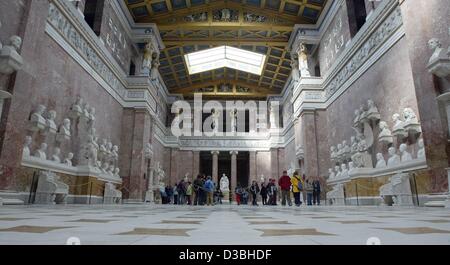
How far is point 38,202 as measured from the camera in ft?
27.0

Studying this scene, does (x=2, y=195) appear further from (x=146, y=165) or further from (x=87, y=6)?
(x=146, y=165)

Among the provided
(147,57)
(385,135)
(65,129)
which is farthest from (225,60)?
(385,135)

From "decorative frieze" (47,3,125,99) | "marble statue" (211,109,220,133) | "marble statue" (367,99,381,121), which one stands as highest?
"marble statue" (211,109,220,133)

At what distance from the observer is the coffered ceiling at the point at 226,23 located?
17.4 meters

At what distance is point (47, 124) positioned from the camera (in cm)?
920

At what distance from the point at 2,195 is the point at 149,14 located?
13975 millimetres

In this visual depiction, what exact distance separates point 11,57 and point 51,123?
9.89 feet

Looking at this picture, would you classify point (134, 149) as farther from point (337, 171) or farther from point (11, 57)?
point (337, 171)

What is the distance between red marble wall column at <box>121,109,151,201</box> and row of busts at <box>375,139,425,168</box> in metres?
11.5

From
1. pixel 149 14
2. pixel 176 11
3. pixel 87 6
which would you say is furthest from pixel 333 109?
pixel 87 6

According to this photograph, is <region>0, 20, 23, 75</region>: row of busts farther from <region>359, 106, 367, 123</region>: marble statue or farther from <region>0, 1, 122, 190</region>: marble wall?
<region>359, 106, 367, 123</region>: marble statue

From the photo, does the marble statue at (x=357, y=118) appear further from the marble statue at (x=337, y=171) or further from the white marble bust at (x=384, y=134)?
the marble statue at (x=337, y=171)

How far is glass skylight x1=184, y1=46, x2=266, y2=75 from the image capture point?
2278cm

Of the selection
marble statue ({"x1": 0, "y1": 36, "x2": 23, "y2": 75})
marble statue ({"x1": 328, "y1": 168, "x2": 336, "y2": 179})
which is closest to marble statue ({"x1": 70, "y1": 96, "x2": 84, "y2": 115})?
marble statue ({"x1": 0, "y1": 36, "x2": 23, "y2": 75})
